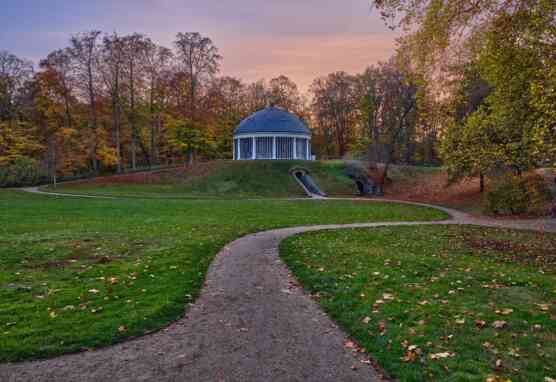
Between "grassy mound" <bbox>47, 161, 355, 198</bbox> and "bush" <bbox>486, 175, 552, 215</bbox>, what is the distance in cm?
1712

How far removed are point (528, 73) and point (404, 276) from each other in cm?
780

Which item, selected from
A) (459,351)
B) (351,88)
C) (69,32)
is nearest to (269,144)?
(351,88)

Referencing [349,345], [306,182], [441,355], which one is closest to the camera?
[441,355]

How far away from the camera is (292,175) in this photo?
40938mm

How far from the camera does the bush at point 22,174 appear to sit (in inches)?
1547

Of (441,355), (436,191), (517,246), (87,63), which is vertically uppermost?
(87,63)

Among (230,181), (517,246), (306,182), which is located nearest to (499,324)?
(517,246)

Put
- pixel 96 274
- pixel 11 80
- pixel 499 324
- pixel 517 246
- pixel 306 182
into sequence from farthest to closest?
pixel 11 80, pixel 306 182, pixel 517 246, pixel 96 274, pixel 499 324

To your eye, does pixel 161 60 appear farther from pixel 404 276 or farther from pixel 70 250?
pixel 404 276

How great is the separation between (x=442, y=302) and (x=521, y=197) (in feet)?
59.7

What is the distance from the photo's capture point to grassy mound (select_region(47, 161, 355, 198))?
37.3m

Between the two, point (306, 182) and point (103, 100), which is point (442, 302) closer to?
point (306, 182)

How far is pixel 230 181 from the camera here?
39.4 m

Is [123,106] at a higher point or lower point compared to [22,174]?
higher
